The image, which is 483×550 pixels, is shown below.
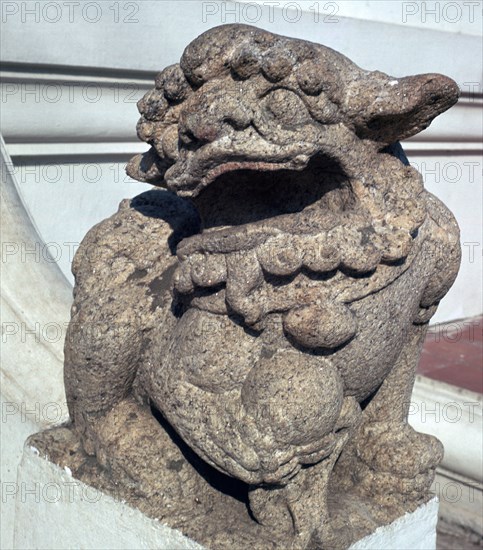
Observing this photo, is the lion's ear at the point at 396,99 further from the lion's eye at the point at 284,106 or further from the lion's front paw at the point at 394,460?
the lion's front paw at the point at 394,460

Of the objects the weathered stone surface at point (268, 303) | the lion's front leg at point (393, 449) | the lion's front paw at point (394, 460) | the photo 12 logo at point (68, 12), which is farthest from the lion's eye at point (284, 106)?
the photo 12 logo at point (68, 12)

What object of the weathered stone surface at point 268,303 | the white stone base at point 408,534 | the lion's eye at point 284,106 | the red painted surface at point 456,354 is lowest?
the red painted surface at point 456,354

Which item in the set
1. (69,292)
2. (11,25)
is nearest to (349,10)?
(11,25)

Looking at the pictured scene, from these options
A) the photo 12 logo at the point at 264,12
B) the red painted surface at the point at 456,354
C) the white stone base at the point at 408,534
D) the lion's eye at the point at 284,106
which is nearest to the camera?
the lion's eye at the point at 284,106

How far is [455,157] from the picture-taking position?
3666 millimetres

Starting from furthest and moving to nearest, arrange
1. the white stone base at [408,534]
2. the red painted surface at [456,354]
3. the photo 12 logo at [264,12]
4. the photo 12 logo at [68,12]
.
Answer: the red painted surface at [456,354] < the photo 12 logo at [264,12] < the photo 12 logo at [68,12] < the white stone base at [408,534]

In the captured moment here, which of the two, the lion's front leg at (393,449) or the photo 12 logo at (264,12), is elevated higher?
the photo 12 logo at (264,12)

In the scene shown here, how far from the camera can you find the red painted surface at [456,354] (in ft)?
10.2

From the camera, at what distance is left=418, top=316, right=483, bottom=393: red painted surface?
310cm

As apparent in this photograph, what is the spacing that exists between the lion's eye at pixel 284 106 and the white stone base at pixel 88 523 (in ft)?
2.20

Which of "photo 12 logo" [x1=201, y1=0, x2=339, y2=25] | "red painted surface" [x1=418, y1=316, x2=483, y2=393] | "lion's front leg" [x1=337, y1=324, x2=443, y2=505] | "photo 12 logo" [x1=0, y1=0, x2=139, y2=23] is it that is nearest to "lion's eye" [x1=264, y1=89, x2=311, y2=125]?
"lion's front leg" [x1=337, y1=324, x2=443, y2=505]

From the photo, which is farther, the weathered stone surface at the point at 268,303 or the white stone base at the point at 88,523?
the white stone base at the point at 88,523

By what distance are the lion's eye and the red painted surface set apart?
1769 millimetres

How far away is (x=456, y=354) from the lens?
135 inches
